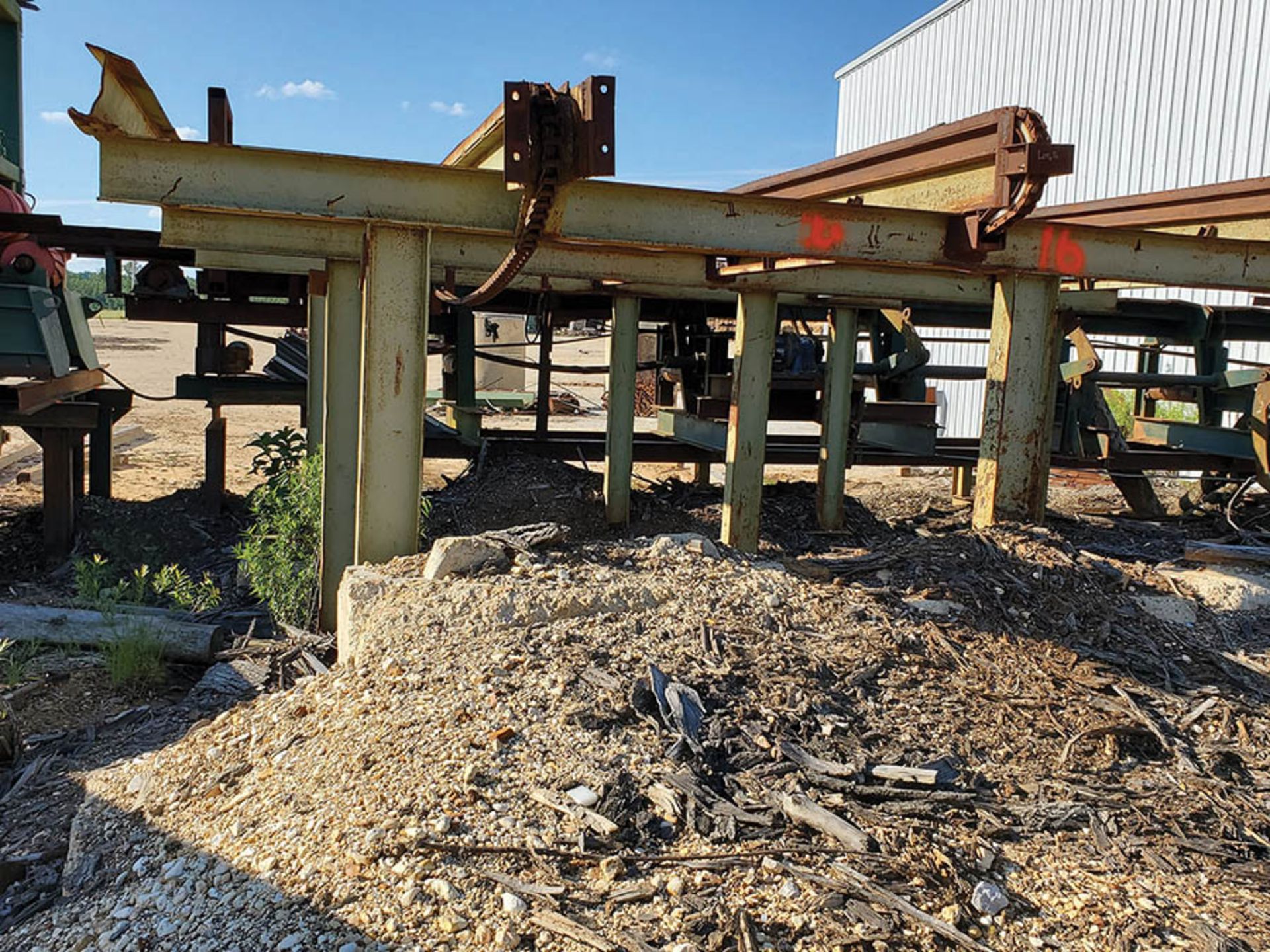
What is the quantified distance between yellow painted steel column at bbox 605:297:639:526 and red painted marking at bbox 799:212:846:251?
290cm

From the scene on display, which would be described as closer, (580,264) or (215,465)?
(580,264)

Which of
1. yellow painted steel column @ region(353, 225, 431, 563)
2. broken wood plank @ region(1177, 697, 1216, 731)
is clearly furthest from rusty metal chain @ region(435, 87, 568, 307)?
broken wood plank @ region(1177, 697, 1216, 731)

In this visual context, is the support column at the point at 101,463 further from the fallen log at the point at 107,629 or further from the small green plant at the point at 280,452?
the fallen log at the point at 107,629

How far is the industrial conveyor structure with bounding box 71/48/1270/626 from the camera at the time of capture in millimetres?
4133

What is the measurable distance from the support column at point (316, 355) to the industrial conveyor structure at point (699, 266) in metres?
0.02

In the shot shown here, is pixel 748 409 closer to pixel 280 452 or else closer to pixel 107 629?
pixel 280 452

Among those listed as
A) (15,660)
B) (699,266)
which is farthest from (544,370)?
(15,660)

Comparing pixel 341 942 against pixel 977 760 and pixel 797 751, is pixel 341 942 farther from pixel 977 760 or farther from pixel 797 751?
pixel 977 760

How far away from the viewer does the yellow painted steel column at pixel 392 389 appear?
4.55 metres

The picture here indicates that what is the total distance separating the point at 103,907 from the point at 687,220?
3.34m

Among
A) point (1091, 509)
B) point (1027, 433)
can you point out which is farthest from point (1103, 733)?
point (1091, 509)

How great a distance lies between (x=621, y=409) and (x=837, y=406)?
1.59 metres

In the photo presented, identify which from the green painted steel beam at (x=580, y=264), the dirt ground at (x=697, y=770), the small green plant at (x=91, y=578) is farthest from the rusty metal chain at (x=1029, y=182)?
the small green plant at (x=91, y=578)

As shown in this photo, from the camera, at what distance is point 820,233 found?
4.83m
